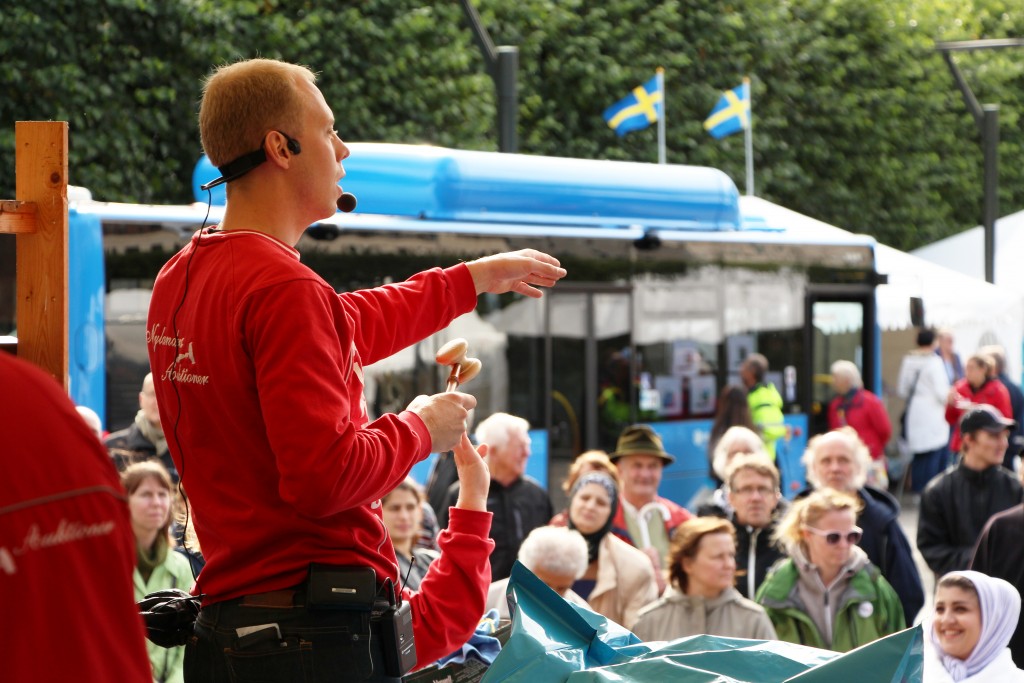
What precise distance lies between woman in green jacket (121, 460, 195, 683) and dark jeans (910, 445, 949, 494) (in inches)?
500

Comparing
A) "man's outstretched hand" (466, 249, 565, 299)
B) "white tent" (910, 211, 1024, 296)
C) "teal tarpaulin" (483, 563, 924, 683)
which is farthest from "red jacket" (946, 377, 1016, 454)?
"man's outstretched hand" (466, 249, 565, 299)

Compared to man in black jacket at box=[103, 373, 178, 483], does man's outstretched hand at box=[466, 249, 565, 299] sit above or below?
above

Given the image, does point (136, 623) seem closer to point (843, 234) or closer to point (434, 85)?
point (843, 234)

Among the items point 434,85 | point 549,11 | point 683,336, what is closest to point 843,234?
point 683,336

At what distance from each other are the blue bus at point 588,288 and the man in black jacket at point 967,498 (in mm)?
3604

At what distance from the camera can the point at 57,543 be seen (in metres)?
1.61

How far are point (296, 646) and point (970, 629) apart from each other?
3.84m

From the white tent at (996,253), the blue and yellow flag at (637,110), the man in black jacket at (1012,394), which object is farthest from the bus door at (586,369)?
the white tent at (996,253)

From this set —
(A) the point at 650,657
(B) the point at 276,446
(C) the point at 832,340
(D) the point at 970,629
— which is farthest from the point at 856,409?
(B) the point at 276,446

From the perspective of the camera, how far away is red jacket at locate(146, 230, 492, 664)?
2203mm

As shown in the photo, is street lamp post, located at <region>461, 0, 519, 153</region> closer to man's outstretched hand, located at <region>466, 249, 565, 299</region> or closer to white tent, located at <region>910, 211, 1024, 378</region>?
white tent, located at <region>910, 211, 1024, 378</region>

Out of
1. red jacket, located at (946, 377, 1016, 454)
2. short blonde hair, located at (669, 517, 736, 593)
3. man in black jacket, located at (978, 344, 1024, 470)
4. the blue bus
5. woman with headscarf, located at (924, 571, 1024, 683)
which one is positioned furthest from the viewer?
man in black jacket, located at (978, 344, 1024, 470)

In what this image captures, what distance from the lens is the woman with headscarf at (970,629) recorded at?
543 cm

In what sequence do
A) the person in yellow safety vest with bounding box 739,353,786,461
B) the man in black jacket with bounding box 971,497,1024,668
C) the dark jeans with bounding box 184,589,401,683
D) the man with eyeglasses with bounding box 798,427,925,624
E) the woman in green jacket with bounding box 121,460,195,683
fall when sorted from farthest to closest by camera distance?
1. the person in yellow safety vest with bounding box 739,353,786,461
2. the man with eyeglasses with bounding box 798,427,925,624
3. the man in black jacket with bounding box 971,497,1024,668
4. the woman in green jacket with bounding box 121,460,195,683
5. the dark jeans with bounding box 184,589,401,683
